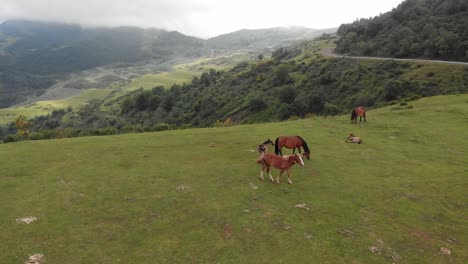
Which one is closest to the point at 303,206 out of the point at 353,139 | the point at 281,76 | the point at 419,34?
the point at 353,139

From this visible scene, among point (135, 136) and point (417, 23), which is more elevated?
point (417, 23)

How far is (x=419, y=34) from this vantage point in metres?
100

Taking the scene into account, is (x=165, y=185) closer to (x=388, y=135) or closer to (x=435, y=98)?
(x=388, y=135)

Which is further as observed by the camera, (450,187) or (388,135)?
(388,135)

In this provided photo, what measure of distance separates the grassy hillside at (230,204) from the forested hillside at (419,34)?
73.1 m

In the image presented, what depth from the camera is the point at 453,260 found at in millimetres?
11547

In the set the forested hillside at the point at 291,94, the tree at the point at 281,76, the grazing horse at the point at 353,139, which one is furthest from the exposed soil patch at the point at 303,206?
the tree at the point at 281,76

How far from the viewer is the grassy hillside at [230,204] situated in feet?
39.5

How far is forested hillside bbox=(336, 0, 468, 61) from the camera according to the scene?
282 ft

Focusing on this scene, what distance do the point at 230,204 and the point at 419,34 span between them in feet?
350

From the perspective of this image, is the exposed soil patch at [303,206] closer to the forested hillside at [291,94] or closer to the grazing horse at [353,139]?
the grazing horse at [353,139]

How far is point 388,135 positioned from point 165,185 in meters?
21.6

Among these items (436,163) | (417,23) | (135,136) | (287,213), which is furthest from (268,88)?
(287,213)

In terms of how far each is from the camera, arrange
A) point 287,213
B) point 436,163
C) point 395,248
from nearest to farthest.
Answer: point 395,248
point 287,213
point 436,163
